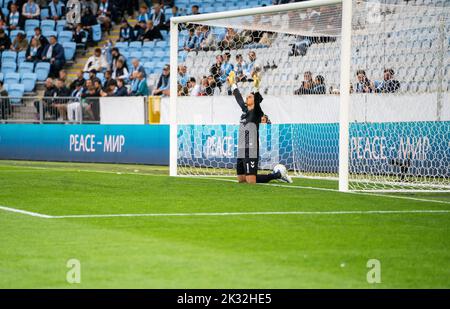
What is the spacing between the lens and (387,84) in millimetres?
17016

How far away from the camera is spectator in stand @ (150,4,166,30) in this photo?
28891 mm

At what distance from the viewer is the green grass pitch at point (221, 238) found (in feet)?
22.7

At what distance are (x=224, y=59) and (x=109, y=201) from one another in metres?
7.62

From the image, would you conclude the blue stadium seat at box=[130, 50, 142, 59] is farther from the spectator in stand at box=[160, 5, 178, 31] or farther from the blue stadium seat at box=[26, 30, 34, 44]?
the blue stadium seat at box=[26, 30, 34, 44]

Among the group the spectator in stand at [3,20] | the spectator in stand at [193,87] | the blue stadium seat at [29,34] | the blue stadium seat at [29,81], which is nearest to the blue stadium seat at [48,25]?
the blue stadium seat at [29,34]

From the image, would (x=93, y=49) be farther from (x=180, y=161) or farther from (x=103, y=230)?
(x=103, y=230)

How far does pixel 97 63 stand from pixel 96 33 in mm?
2748

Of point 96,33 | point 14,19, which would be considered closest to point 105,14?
point 96,33

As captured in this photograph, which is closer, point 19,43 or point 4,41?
point 19,43

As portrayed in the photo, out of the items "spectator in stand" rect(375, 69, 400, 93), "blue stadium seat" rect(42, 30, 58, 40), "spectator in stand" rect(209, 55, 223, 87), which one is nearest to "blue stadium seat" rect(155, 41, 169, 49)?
"blue stadium seat" rect(42, 30, 58, 40)

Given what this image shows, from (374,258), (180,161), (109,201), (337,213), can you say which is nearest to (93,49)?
(180,161)

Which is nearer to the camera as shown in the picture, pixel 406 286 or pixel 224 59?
pixel 406 286

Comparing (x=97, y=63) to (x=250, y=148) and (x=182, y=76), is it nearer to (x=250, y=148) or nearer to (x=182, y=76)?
(x=182, y=76)
